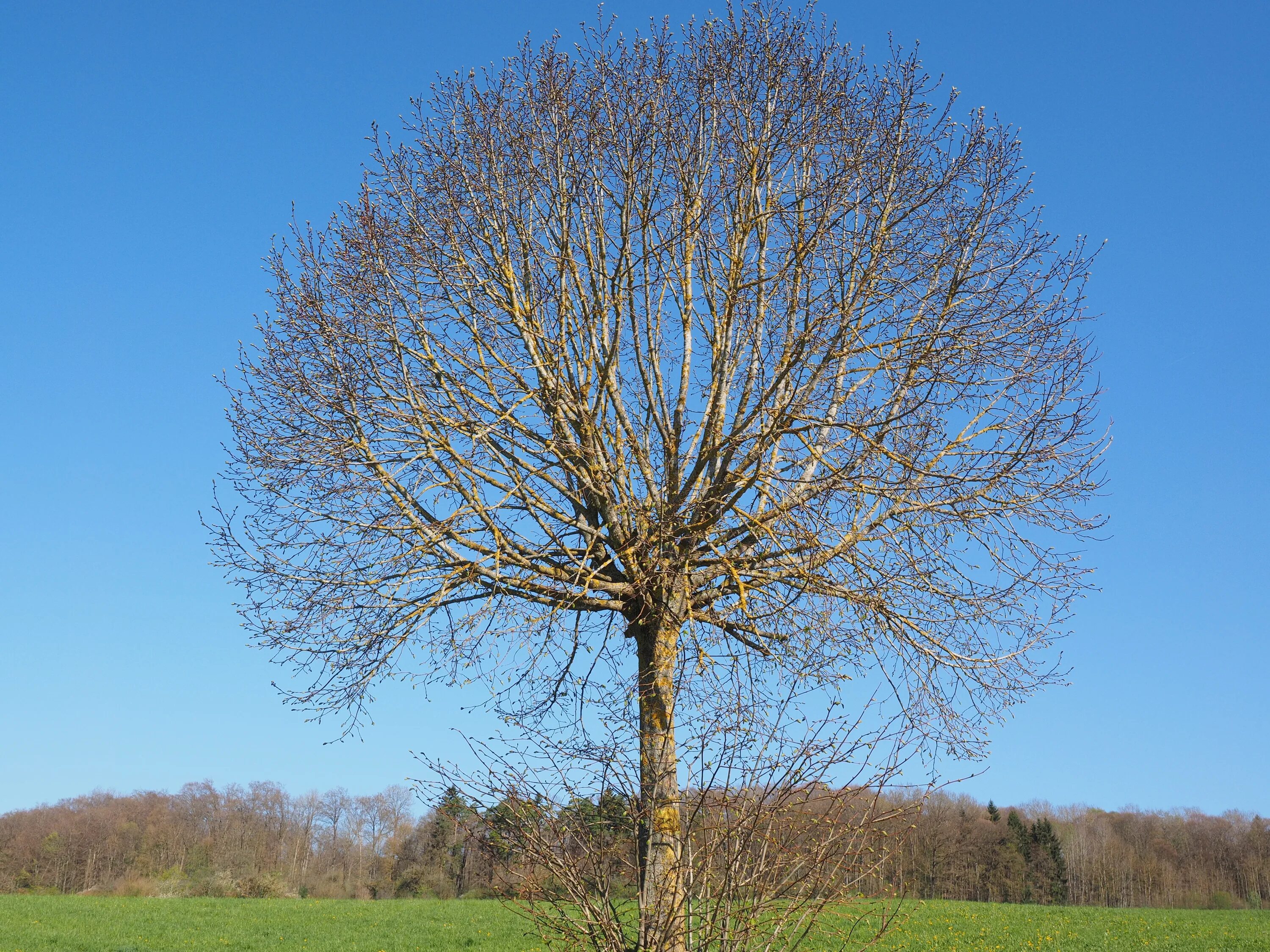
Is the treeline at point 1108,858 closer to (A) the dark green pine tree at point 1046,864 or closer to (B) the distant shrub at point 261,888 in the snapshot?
(A) the dark green pine tree at point 1046,864

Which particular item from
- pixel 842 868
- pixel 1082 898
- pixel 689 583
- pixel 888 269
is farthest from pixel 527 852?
pixel 1082 898

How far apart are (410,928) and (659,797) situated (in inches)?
636

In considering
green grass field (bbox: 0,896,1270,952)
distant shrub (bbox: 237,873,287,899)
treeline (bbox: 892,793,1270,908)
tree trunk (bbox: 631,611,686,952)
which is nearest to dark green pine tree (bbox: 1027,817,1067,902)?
treeline (bbox: 892,793,1270,908)

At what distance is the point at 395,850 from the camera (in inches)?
1534

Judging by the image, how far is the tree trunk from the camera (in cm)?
495

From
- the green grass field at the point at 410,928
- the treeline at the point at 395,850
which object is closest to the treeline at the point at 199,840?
the treeline at the point at 395,850

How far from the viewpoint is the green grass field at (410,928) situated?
52.3ft

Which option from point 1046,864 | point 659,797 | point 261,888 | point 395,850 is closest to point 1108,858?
point 1046,864

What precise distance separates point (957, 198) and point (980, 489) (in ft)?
8.91

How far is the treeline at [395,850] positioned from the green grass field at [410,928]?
28.4 feet

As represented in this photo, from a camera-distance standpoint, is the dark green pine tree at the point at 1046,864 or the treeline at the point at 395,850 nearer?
the treeline at the point at 395,850

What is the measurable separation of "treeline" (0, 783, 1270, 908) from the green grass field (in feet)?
28.4

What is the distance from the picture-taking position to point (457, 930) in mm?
18375

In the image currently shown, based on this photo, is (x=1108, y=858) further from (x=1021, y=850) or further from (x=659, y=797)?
(x=659, y=797)
